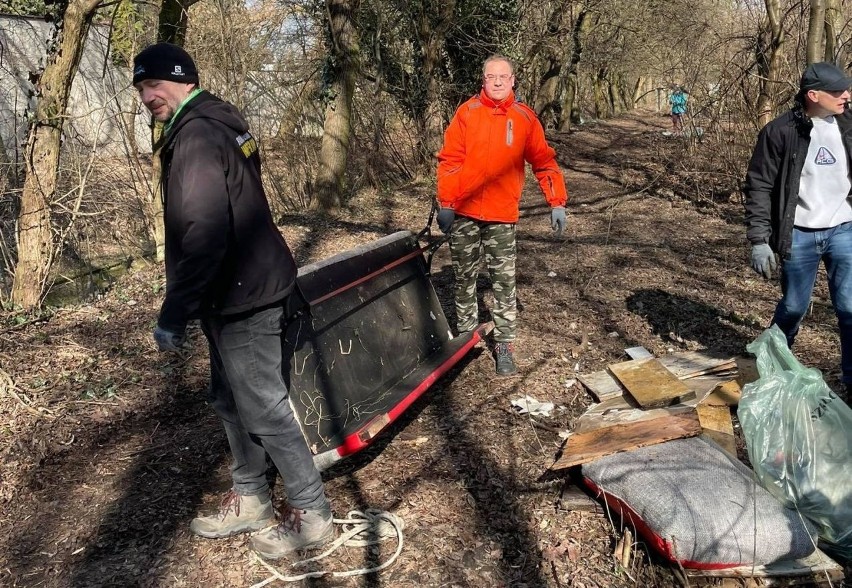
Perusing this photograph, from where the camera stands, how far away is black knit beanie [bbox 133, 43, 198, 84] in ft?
8.07

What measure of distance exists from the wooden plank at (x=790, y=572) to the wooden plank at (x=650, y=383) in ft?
3.55

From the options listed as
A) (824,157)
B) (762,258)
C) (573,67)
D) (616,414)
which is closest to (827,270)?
(762,258)

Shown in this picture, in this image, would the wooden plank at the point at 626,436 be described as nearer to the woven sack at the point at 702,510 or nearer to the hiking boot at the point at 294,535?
the woven sack at the point at 702,510

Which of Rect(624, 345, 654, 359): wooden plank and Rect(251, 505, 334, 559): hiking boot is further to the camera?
Rect(624, 345, 654, 359): wooden plank

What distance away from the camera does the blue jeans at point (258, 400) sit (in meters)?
2.70

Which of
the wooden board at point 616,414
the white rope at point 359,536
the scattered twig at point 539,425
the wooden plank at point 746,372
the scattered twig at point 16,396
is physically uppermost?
the scattered twig at point 16,396

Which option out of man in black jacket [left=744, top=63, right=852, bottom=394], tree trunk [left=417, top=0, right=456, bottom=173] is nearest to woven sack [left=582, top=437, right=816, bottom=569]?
man in black jacket [left=744, top=63, right=852, bottom=394]

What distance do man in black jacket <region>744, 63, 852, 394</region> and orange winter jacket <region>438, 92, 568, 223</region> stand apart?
1.15 meters

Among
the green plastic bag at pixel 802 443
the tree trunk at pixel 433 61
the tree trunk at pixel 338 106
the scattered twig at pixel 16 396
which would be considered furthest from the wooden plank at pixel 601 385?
the tree trunk at pixel 433 61

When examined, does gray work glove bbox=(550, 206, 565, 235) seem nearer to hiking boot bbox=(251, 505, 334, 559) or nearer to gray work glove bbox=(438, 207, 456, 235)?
gray work glove bbox=(438, 207, 456, 235)

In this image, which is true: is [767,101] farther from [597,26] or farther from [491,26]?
[597,26]

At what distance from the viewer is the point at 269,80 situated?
13039 millimetres

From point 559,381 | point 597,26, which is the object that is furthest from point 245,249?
point 597,26

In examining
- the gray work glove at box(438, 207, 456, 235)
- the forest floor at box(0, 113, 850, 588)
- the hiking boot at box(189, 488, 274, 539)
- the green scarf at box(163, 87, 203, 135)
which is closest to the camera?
the green scarf at box(163, 87, 203, 135)
